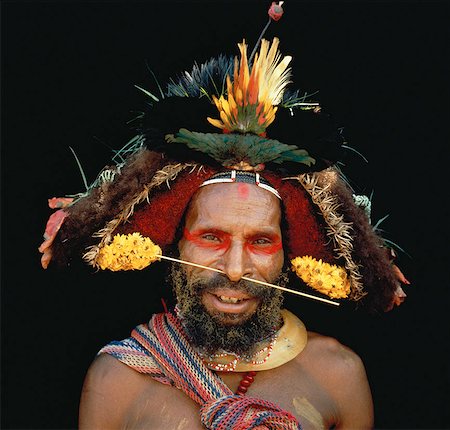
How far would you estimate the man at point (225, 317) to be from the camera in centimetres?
363

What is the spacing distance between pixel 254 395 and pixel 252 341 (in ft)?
0.84

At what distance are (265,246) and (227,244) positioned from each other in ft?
0.64

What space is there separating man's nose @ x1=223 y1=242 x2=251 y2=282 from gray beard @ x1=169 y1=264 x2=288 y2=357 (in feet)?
0.18

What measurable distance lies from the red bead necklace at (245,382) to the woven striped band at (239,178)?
0.89 metres

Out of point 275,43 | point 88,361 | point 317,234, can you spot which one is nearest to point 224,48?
point 275,43

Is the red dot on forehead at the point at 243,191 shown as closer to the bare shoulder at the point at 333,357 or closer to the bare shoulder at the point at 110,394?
the bare shoulder at the point at 333,357

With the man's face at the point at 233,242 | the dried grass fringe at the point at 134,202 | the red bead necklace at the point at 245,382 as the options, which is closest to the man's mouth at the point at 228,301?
the man's face at the point at 233,242

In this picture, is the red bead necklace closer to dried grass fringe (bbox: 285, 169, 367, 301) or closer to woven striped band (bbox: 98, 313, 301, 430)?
woven striped band (bbox: 98, 313, 301, 430)

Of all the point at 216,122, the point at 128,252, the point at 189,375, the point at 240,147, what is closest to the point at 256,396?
the point at 189,375

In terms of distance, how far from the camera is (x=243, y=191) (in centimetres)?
368

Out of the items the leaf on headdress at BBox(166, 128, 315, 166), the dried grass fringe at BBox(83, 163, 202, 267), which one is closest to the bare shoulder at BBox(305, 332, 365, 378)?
the leaf on headdress at BBox(166, 128, 315, 166)

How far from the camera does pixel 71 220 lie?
148 inches

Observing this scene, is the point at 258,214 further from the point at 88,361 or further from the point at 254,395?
the point at 88,361

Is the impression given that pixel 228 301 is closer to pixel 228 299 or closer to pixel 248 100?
pixel 228 299
